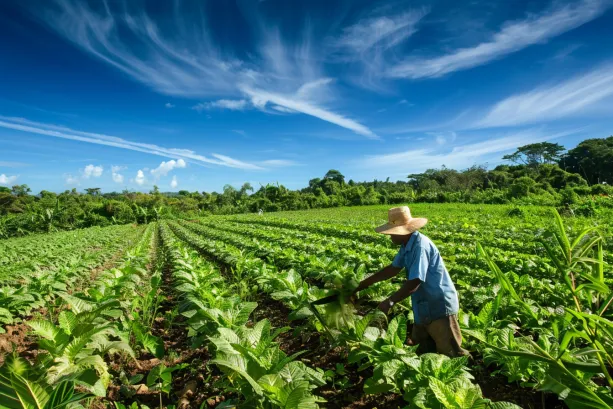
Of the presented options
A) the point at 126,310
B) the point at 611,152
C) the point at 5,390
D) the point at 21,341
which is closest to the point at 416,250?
the point at 5,390

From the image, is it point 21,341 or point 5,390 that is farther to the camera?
point 21,341

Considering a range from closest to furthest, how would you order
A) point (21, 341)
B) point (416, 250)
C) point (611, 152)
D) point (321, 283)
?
point (416, 250) → point (21, 341) → point (321, 283) → point (611, 152)

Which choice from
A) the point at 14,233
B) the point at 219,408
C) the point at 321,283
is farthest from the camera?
the point at 14,233

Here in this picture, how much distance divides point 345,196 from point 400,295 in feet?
137

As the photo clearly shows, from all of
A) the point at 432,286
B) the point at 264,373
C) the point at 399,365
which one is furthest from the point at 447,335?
the point at 264,373

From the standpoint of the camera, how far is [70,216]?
32156mm

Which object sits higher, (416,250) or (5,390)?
(416,250)

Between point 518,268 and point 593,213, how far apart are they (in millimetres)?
13388

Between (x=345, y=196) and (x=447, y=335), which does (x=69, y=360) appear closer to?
(x=447, y=335)

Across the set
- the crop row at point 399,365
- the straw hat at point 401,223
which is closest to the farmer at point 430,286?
the straw hat at point 401,223

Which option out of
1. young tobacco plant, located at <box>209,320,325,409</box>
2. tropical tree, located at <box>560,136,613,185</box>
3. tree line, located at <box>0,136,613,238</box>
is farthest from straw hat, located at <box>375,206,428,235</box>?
tropical tree, located at <box>560,136,613,185</box>

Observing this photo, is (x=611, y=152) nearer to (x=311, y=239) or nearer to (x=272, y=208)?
(x=272, y=208)

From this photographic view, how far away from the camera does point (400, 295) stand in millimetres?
2613

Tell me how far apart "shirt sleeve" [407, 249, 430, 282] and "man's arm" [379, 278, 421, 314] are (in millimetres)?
37
